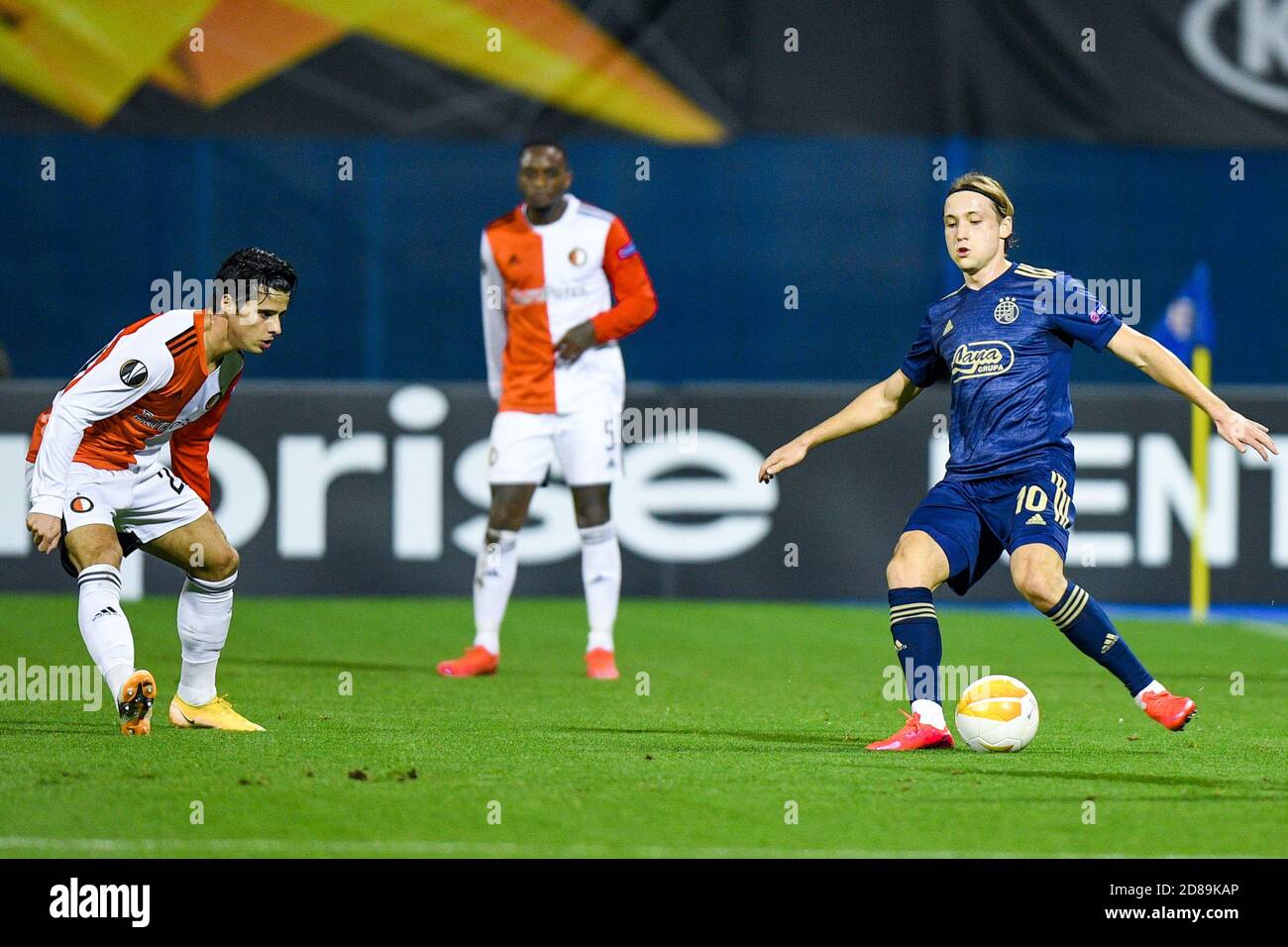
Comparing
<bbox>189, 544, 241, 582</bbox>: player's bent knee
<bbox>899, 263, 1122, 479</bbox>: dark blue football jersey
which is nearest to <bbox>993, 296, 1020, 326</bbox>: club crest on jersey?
<bbox>899, 263, 1122, 479</bbox>: dark blue football jersey

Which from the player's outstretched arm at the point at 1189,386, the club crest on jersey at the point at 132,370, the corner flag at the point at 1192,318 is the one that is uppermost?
the corner flag at the point at 1192,318

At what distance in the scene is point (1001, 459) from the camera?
6457 millimetres

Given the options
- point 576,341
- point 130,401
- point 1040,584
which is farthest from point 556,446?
point 1040,584

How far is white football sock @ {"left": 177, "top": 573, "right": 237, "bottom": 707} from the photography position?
6691 millimetres

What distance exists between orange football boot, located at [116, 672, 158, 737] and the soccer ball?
2512 mm

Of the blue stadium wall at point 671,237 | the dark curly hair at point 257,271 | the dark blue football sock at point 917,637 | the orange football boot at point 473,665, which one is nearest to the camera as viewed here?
the dark blue football sock at point 917,637

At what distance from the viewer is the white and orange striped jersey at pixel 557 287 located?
9172mm

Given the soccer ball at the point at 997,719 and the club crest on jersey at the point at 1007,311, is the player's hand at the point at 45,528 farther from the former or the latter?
the club crest on jersey at the point at 1007,311

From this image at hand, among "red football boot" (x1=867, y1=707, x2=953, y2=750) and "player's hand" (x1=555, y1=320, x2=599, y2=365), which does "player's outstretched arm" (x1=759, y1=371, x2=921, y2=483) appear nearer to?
"red football boot" (x1=867, y1=707, x2=953, y2=750)

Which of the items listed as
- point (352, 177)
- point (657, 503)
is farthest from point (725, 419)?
point (352, 177)

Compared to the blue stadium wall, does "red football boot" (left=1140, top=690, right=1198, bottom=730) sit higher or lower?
lower

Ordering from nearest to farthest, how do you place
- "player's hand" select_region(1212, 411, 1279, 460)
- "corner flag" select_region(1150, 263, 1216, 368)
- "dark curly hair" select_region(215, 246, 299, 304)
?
"player's hand" select_region(1212, 411, 1279, 460) < "dark curly hair" select_region(215, 246, 299, 304) < "corner flag" select_region(1150, 263, 1216, 368)

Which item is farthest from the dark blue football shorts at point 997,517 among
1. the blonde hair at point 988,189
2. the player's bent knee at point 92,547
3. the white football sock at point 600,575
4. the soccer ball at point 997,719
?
the white football sock at point 600,575

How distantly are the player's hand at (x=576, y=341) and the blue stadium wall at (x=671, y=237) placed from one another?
6.23 m
